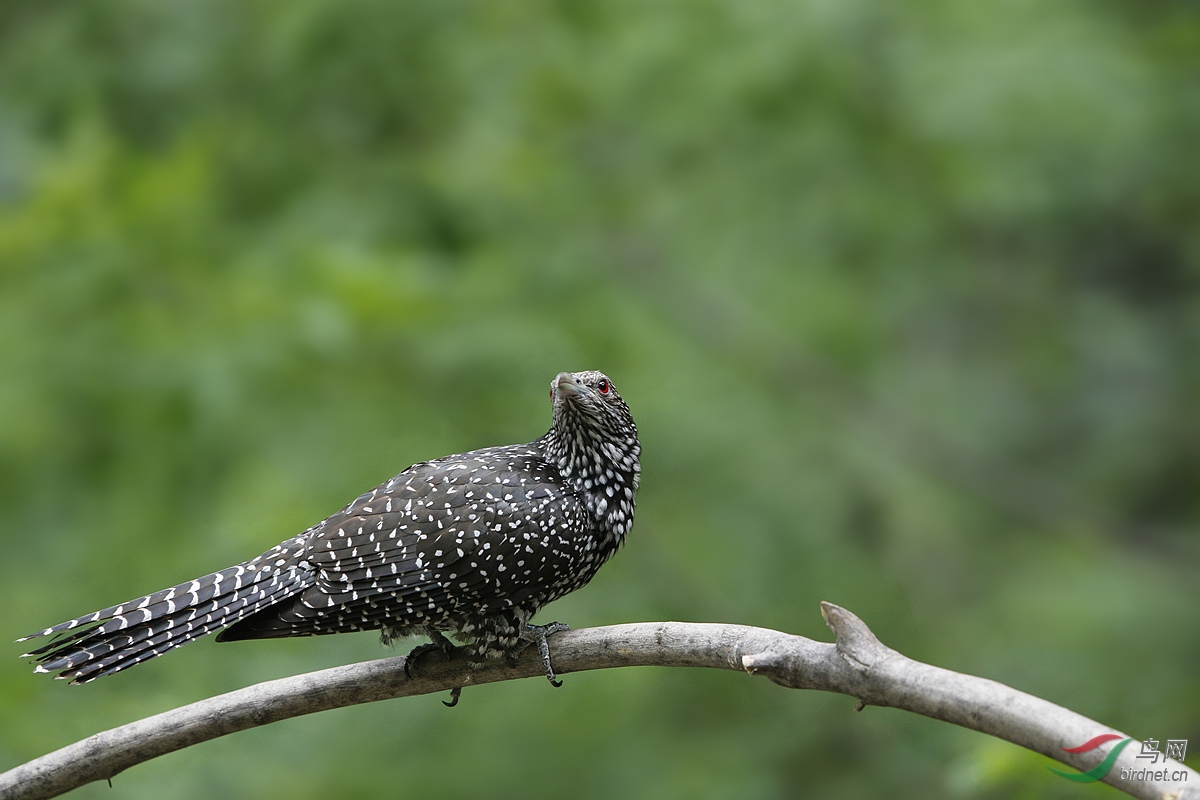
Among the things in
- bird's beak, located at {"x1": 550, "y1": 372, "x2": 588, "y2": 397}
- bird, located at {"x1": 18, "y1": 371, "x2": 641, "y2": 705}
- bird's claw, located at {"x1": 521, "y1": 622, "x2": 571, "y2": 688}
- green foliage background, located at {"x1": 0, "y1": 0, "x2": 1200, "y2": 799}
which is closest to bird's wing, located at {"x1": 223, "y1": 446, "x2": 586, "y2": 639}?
bird, located at {"x1": 18, "y1": 371, "x2": 641, "y2": 705}

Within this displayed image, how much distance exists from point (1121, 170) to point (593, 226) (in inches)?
137

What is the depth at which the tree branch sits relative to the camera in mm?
2432

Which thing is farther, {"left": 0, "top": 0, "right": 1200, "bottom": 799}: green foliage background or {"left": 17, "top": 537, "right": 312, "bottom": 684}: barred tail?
{"left": 0, "top": 0, "right": 1200, "bottom": 799}: green foliage background

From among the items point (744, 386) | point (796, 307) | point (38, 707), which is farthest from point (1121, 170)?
point (38, 707)

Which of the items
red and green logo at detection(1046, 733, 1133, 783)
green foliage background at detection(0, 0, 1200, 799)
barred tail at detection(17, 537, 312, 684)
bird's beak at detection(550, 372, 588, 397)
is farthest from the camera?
green foliage background at detection(0, 0, 1200, 799)

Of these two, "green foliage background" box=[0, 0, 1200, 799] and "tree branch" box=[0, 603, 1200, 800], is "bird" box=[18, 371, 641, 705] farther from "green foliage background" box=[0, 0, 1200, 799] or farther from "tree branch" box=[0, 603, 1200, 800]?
"green foliage background" box=[0, 0, 1200, 799]

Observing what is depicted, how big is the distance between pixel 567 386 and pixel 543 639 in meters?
0.85

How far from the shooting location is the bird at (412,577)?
11.3 ft

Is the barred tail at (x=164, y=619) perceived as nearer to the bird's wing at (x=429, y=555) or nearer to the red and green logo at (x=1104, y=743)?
the bird's wing at (x=429, y=555)

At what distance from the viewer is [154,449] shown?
5.82 m

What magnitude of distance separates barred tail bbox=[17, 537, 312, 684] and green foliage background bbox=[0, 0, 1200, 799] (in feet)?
5.41

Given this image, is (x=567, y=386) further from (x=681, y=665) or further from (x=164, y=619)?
(x=164, y=619)

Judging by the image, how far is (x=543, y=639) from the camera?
3.51 metres

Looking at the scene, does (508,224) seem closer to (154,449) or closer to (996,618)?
(154,449)
